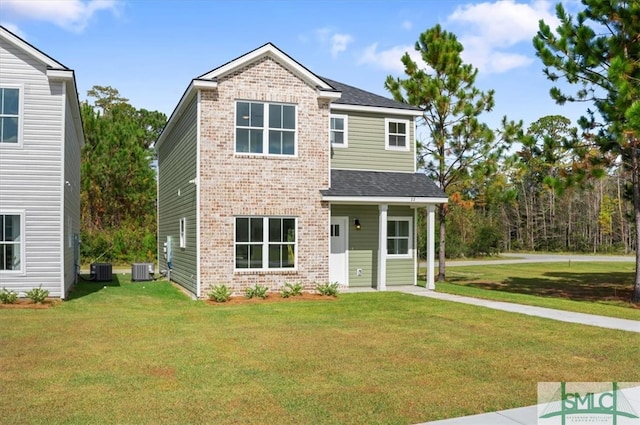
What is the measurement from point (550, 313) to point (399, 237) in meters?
6.58

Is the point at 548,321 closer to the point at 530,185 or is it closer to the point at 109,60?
the point at 109,60

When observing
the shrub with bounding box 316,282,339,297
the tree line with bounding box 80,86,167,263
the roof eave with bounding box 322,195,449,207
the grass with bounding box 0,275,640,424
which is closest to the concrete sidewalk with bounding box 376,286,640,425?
the grass with bounding box 0,275,640,424

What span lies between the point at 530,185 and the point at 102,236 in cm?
4783

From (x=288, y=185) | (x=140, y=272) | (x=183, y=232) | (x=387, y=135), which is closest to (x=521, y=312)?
(x=288, y=185)

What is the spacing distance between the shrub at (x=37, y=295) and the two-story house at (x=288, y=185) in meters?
3.94

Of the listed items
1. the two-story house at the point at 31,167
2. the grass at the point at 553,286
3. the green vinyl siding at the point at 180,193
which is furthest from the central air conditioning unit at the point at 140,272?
the grass at the point at 553,286

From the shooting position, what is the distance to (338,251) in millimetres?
18844

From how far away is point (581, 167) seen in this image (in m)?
19.2

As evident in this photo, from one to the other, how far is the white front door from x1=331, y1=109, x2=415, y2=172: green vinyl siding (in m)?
1.94

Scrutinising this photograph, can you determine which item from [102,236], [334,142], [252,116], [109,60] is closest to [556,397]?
[252,116]

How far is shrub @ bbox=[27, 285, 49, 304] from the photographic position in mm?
14250

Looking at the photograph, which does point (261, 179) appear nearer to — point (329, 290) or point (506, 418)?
point (329, 290)

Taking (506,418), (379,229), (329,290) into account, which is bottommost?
(506,418)

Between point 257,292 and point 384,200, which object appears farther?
point 384,200
